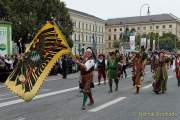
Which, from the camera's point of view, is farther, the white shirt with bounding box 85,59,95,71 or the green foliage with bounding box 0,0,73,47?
the green foliage with bounding box 0,0,73,47

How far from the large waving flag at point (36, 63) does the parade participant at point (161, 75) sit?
664 centimetres

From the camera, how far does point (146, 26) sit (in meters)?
160

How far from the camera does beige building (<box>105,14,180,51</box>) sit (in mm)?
156750

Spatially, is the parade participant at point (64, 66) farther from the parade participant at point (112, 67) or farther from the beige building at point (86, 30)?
the beige building at point (86, 30)

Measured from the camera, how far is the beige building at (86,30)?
395ft

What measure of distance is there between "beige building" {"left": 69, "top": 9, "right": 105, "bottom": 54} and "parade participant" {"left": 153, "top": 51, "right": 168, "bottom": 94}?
9461 cm

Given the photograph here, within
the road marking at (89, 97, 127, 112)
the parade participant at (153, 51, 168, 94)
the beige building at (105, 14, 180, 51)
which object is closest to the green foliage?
the parade participant at (153, 51, 168, 94)

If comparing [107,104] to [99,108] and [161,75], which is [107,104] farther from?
[161,75]

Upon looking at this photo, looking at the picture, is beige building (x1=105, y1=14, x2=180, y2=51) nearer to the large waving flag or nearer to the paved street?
the paved street

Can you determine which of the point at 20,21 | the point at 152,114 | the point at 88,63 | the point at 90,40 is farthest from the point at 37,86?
the point at 90,40

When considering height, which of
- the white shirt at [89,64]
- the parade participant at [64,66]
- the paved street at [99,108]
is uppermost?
the white shirt at [89,64]

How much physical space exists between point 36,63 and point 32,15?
51.0 m

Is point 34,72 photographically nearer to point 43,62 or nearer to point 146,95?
point 43,62

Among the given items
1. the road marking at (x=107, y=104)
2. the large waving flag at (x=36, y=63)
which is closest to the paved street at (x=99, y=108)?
the road marking at (x=107, y=104)
